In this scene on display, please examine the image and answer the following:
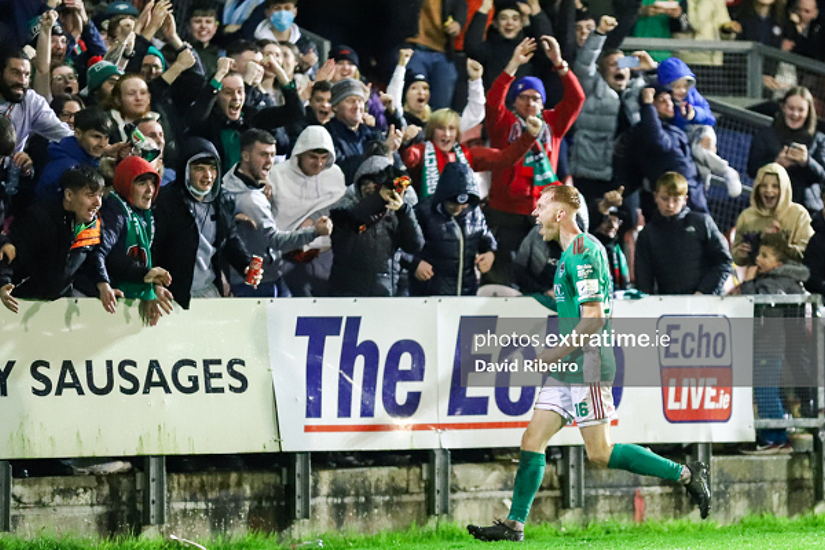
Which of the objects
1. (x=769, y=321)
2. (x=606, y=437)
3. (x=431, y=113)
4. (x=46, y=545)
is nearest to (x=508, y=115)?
(x=431, y=113)

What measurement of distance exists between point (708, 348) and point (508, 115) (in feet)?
8.13

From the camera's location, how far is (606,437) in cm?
708

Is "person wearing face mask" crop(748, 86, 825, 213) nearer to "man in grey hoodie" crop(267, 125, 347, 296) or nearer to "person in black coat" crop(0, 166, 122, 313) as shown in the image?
"man in grey hoodie" crop(267, 125, 347, 296)

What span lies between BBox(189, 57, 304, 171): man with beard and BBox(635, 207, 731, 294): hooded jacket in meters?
2.92

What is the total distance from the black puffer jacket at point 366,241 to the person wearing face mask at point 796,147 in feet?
12.4

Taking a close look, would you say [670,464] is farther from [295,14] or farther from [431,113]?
[295,14]

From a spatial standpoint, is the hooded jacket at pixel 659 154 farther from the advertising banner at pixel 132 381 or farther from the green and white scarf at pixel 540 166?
the advertising banner at pixel 132 381

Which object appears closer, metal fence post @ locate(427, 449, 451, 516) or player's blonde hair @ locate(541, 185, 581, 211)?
player's blonde hair @ locate(541, 185, 581, 211)

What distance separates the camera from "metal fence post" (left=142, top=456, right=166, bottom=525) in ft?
24.8

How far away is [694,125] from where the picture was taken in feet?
34.2

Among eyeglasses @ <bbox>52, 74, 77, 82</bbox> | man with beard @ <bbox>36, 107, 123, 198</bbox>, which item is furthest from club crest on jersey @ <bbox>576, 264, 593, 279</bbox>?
eyeglasses @ <bbox>52, 74, 77, 82</bbox>

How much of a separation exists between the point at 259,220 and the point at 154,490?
1977 mm

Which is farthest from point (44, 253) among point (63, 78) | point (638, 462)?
point (638, 462)

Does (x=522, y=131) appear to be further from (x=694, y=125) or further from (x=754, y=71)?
(x=754, y=71)
